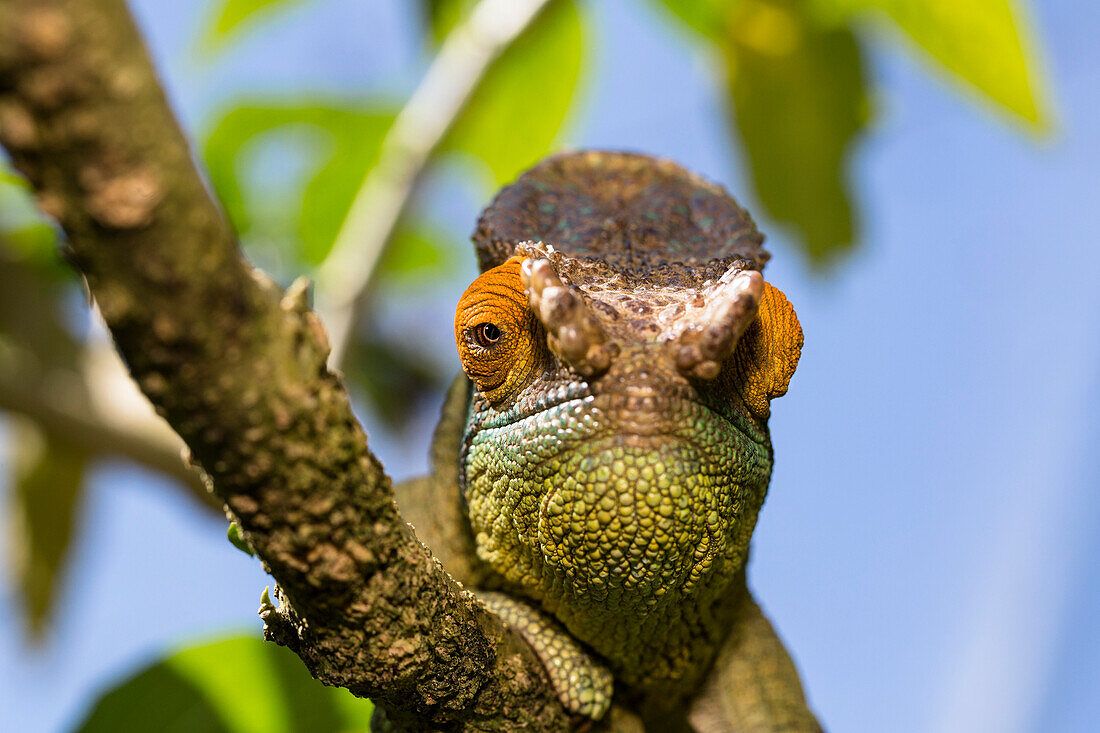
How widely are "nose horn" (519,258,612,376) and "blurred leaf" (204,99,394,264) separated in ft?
13.6

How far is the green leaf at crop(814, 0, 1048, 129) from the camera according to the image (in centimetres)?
376

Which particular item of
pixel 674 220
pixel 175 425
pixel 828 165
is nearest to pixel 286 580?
pixel 175 425

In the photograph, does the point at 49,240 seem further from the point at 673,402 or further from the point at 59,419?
the point at 673,402

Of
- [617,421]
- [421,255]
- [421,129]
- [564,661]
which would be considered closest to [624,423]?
[617,421]

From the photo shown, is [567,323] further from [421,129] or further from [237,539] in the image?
[421,129]

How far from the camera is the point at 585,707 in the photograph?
72.1 inches

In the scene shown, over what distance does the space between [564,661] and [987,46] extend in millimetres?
3105

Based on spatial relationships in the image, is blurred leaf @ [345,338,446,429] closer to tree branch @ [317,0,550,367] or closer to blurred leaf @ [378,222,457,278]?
blurred leaf @ [378,222,457,278]

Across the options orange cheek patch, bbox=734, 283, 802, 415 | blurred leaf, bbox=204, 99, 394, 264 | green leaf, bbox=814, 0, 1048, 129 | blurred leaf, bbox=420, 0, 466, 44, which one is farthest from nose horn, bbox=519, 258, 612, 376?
blurred leaf, bbox=204, 99, 394, 264

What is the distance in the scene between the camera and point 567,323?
1.51 m

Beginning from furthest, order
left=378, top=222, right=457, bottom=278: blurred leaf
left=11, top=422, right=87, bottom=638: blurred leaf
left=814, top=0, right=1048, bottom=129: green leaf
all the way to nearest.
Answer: left=378, top=222, right=457, bottom=278: blurred leaf < left=11, top=422, right=87, bottom=638: blurred leaf < left=814, top=0, right=1048, bottom=129: green leaf

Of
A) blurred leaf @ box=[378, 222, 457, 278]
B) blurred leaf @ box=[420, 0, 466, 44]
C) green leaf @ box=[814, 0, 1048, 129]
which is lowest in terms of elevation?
green leaf @ box=[814, 0, 1048, 129]

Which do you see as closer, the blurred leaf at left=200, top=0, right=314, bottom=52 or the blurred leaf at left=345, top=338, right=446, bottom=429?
the blurred leaf at left=200, top=0, right=314, bottom=52

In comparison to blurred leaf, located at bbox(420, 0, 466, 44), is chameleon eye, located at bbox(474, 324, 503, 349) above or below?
below
